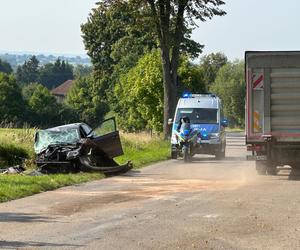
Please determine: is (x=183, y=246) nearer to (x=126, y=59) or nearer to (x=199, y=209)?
(x=199, y=209)

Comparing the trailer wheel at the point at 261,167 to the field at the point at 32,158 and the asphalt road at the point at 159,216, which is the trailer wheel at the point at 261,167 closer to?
the asphalt road at the point at 159,216

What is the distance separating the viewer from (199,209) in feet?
40.5

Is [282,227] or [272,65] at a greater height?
[272,65]

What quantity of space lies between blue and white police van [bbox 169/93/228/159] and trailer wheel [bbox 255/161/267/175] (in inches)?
321

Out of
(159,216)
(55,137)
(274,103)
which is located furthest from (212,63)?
(159,216)

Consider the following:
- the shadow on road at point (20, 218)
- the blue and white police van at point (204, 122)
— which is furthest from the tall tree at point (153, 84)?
the shadow on road at point (20, 218)

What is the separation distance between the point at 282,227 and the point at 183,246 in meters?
2.13

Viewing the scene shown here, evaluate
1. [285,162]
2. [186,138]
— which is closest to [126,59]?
[186,138]

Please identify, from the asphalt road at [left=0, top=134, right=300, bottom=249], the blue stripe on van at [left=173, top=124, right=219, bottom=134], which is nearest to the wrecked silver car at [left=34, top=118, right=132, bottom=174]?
the asphalt road at [left=0, top=134, right=300, bottom=249]

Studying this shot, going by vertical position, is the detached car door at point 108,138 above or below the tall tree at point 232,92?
below

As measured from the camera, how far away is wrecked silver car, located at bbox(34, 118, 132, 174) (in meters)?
19.4

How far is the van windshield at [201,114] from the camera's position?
2889cm

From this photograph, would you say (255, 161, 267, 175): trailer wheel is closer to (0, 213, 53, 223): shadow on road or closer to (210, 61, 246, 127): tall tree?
(0, 213, 53, 223): shadow on road

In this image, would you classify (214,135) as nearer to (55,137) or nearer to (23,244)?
(55,137)
